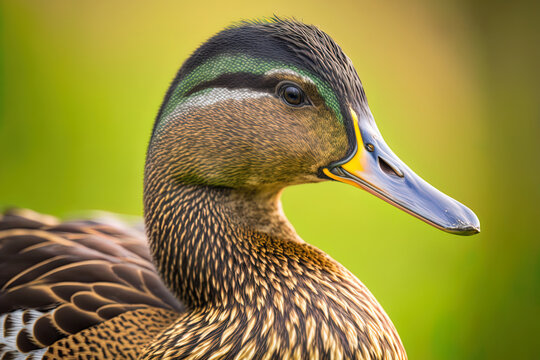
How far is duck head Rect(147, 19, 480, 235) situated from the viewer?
962 millimetres

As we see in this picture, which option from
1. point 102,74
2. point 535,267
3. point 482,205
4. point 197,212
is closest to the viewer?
point 197,212

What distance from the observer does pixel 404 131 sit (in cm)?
285

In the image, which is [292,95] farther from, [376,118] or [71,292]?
[376,118]

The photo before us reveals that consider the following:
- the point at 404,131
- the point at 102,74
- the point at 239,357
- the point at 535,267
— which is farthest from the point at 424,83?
the point at 239,357

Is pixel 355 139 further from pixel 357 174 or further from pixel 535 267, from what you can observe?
pixel 535 267

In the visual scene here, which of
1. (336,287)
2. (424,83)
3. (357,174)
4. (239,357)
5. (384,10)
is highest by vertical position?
(384,10)

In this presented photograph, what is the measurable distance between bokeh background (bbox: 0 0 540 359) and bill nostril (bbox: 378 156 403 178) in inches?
56.6

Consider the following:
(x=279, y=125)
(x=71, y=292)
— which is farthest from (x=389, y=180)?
(x=71, y=292)

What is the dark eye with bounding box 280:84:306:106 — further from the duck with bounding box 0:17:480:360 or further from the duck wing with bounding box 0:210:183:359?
the duck wing with bounding box 0:210:183:359

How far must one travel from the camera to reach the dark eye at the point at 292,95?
982 millimetres

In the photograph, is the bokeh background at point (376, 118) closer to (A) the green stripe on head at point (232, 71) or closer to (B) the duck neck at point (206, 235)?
(B) the duck neck at point (206, 235)

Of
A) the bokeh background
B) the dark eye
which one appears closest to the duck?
the dark eye

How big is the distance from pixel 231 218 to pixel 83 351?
0.35 metres

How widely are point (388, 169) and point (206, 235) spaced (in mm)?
332
